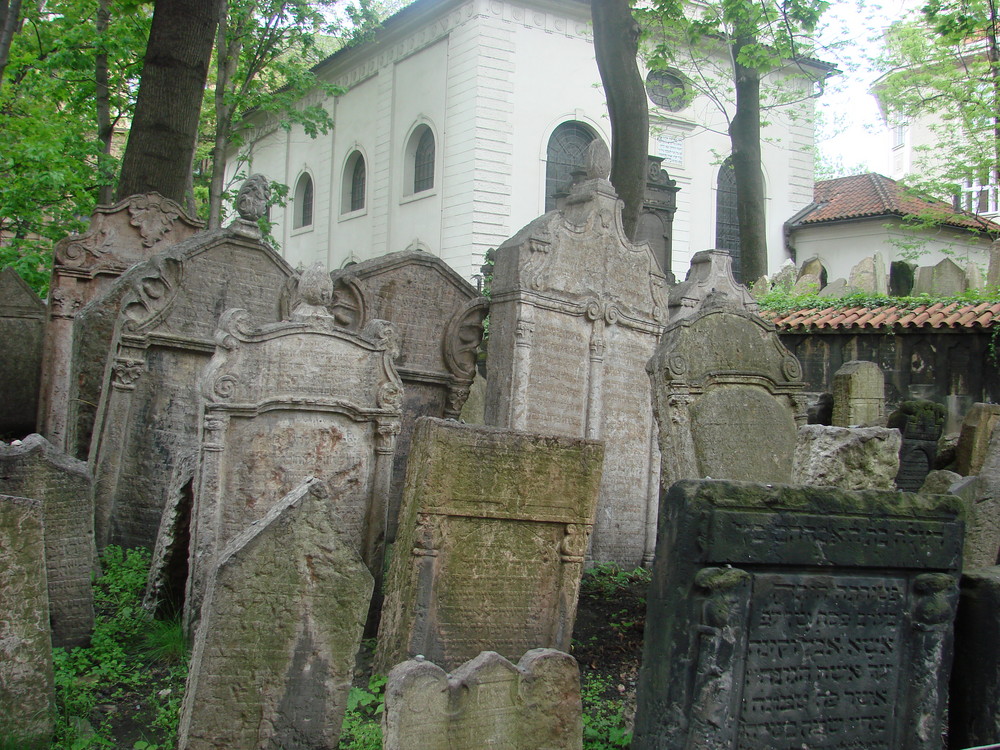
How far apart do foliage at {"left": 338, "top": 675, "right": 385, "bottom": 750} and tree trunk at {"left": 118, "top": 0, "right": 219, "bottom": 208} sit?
685 cm

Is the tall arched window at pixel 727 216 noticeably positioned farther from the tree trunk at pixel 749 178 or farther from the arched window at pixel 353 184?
the arched window at pixel 353 184

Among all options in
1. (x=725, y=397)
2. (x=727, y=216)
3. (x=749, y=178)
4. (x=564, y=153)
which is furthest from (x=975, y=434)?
(x=727, y=216)

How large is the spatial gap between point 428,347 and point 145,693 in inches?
164

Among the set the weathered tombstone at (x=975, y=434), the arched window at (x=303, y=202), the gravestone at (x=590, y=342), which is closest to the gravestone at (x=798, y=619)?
the gravestone at (x=590, y=342)

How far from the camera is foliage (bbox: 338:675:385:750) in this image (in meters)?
4.06

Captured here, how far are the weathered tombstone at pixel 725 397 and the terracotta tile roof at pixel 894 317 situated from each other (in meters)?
8.18

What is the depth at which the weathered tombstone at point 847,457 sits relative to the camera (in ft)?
16.9

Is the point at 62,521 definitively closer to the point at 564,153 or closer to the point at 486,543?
the point at 486,543

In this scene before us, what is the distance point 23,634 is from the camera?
12.6 ft

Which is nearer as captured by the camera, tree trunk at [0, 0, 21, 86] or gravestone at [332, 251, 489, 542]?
gravestone at [332, 251, 489, 542]

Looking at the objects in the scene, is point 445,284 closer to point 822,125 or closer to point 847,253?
point 847,253

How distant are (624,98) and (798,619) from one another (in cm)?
894

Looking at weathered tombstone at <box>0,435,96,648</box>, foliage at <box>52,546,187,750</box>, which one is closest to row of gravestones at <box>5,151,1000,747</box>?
foliage at <box>52,546,187,750</box>

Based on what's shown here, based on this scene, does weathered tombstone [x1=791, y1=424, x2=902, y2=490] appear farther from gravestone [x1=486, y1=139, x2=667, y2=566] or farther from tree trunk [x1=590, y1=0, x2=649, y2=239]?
tree trunk [x1=590, y1=0, x2=649, y2=239]
